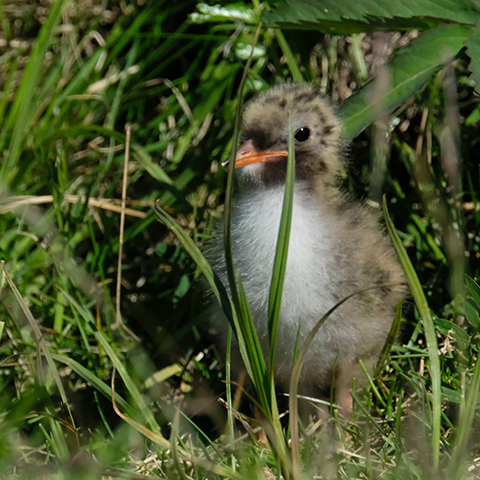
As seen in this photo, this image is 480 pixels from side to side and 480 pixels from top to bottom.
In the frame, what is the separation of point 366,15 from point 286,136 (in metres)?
0.55

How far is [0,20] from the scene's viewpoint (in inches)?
149

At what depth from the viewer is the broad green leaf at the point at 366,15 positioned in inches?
85.9

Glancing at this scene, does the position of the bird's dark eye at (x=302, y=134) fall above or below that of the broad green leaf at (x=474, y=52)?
below

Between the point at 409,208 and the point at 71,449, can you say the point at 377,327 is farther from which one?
the point at 71,449

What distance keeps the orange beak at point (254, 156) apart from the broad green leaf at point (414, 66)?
313 mm

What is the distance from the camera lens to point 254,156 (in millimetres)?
2553

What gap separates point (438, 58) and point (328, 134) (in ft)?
1.86

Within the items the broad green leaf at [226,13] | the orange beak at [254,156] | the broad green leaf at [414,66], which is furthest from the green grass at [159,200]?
the orange beak at [254,156]

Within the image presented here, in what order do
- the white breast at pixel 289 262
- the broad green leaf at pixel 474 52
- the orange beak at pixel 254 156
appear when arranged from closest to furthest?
the broad green leaf at pixel 474 52 → the white breast at pixel 289 262 → the orange beak at pixel 254 156

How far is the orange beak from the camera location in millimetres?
2535

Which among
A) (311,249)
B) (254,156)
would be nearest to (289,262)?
(311,249)

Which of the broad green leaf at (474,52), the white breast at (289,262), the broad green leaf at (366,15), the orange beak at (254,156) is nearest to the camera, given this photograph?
the broad green leaf at (474,52)

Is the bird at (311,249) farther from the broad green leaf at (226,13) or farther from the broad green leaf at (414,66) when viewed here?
the broad green leaf at (226,13)

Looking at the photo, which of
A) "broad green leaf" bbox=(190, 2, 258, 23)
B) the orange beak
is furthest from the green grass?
the orange beak
